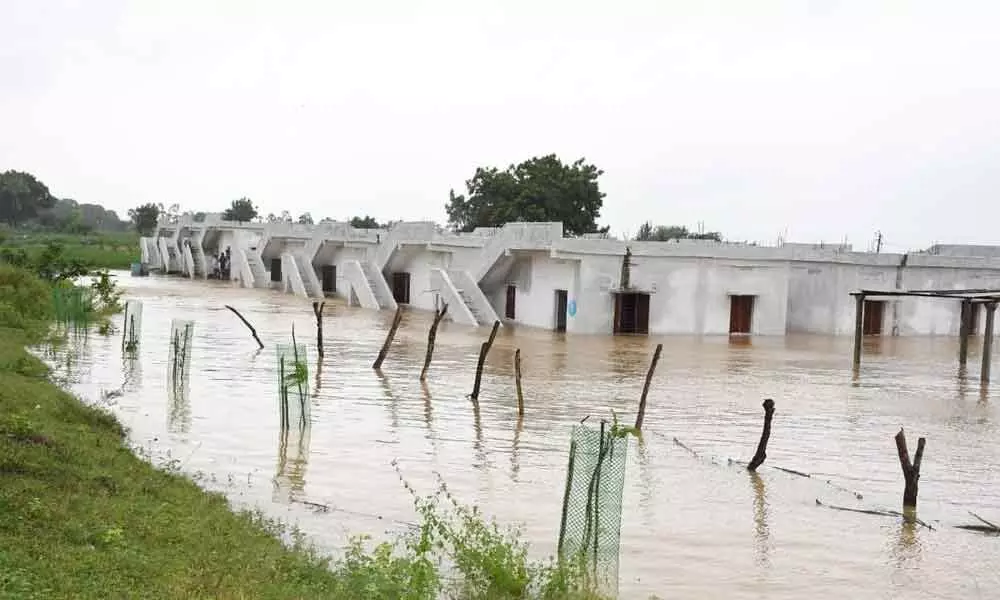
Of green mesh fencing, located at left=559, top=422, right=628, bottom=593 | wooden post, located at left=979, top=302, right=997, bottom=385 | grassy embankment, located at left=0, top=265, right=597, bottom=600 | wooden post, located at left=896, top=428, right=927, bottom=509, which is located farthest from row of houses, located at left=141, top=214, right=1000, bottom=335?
green mesh fencing, located at left=559, top=422, right=628, bottom=593

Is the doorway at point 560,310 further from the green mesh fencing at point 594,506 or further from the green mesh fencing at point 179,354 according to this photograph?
the green mesh fencing at point 594,506

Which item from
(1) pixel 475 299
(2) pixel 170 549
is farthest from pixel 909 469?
(1) pixel 475 299

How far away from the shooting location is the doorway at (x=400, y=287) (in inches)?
1713

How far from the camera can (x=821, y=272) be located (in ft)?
118

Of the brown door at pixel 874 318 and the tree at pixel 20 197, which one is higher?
the tree at pixel 20 197

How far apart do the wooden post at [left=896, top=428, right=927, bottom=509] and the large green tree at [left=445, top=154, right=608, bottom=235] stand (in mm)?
42665

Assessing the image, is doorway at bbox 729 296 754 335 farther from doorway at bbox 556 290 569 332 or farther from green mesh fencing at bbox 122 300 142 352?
green mesh fencing at bbox 122 300 142 352

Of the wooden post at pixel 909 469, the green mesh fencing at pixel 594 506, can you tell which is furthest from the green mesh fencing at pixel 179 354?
the wooden post at pixel 909 469

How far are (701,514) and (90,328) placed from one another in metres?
19.5

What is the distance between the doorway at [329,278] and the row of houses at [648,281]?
4.84 meters

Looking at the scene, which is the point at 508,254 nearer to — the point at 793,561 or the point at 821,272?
the point at 821,272

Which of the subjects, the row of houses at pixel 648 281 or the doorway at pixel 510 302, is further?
the doorway at pixel 510 302

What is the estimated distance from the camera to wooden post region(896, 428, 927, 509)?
1155 cm

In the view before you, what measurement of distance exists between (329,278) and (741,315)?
897 inches
